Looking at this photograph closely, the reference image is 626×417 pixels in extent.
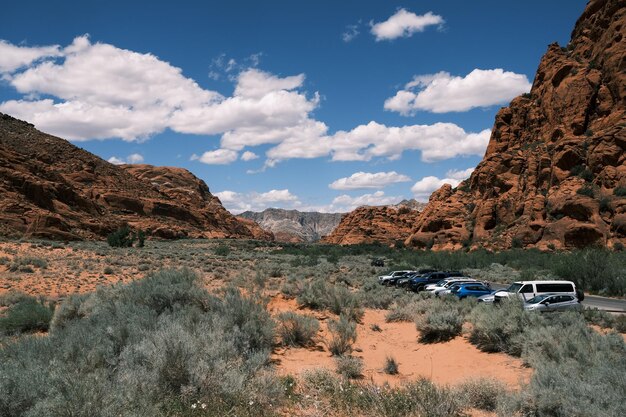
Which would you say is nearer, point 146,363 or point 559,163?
point 146,363

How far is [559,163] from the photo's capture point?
179 feet

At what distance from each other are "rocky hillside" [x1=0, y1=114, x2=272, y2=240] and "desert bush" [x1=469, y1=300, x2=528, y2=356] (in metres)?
48.6

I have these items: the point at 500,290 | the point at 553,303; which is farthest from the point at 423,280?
the point at 553,303

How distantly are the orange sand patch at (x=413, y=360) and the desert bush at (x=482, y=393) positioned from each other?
502 millimetres

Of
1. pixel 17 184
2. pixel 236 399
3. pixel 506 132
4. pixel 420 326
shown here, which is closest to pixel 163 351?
pixel 236 399

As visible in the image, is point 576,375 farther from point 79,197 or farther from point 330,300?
point 79,197

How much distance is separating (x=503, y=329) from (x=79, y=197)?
6908cm

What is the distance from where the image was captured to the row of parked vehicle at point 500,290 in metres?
14.7

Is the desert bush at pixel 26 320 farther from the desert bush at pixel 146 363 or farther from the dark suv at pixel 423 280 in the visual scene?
the dark suv at pixel 423 280

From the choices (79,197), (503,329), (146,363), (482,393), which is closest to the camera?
(146,363)

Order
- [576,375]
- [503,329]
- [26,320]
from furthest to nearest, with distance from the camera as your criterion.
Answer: [26,320] → [503,329] → [576,375]

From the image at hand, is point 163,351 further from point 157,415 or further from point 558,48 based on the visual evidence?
point 558,48

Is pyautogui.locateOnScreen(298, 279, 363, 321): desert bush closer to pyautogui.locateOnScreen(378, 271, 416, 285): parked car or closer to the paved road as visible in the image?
the paved road

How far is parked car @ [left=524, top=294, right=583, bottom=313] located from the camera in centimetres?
1440
